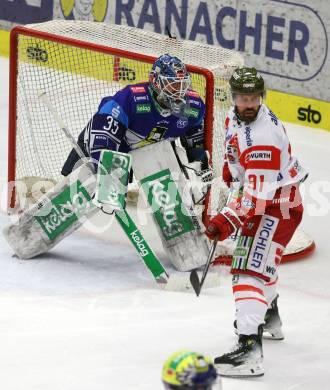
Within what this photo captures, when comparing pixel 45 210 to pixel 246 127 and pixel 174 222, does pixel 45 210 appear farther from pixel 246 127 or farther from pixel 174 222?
pixel 246 127

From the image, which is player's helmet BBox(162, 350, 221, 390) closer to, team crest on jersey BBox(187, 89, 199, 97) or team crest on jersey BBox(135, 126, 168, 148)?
team crest on jersey BBox(135, 126, 168, 148)

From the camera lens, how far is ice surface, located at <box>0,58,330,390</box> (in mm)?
4906

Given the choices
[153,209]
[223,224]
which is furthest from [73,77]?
[223,224]

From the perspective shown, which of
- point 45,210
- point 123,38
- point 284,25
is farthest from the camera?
point 284,25

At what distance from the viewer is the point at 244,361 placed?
16.1 ft

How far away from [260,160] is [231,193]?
34 centimetres

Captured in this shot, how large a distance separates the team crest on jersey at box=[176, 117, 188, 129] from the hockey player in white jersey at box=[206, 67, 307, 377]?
49.2 inches

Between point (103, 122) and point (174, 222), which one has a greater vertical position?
point (103, 122)

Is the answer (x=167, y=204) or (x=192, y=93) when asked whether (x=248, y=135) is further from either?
(x=192, y=93)

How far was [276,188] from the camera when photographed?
16.2 feet

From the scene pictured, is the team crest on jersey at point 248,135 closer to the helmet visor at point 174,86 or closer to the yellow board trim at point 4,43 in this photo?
the helmet visor at point 174,86

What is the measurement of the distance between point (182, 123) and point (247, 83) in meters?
1.40

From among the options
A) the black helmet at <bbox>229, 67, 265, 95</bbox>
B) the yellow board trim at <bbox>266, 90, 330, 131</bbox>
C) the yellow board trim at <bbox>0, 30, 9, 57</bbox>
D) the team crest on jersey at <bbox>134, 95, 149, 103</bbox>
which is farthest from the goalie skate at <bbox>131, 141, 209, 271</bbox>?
the yellow board trim at <bbox>0, 30, 9, 57</bbox>

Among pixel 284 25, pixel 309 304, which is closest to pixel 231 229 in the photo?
pixel 309 304
